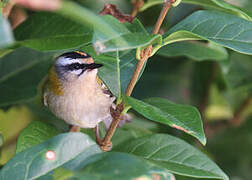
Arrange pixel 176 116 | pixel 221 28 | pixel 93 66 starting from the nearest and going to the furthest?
pixel 176 116, pixel 221 28, pixel 93 66

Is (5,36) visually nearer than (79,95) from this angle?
Yes

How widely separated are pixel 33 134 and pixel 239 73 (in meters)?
1.71

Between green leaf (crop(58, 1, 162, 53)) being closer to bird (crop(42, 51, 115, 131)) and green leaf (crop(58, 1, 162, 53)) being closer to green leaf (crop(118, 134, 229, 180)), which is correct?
green leaf (crop(118, 134, 229, 180))

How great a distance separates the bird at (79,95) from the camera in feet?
8.22

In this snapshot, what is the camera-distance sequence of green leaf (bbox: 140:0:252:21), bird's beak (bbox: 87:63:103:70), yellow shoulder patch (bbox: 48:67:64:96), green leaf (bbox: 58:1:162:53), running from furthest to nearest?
yellow shoulder patch (bbox: 48:67:64:96) → bird's beak (bbox: 87:63:103:70) → green leaf (bbox: 140:0:252:21) → green leaf (bbox: 58:1:162:53)

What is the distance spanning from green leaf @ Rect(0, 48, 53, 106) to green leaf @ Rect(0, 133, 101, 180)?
1113 mm

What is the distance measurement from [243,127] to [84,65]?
1.73 meters

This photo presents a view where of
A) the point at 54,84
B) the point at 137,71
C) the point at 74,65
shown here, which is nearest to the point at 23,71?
the point at 54,84

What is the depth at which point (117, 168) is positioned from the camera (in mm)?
1281

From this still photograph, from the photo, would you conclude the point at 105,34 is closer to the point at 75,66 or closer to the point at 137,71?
the point at 137,71

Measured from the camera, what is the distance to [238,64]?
3.17 meters

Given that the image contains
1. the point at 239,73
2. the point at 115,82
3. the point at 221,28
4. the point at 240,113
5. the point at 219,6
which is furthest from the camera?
the point at 240,113

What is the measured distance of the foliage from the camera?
1.31 metres

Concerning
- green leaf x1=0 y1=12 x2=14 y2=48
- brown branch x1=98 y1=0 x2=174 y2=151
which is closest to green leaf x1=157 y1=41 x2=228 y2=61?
brown branch x1=98 y1=0 x2=174 y2=151
